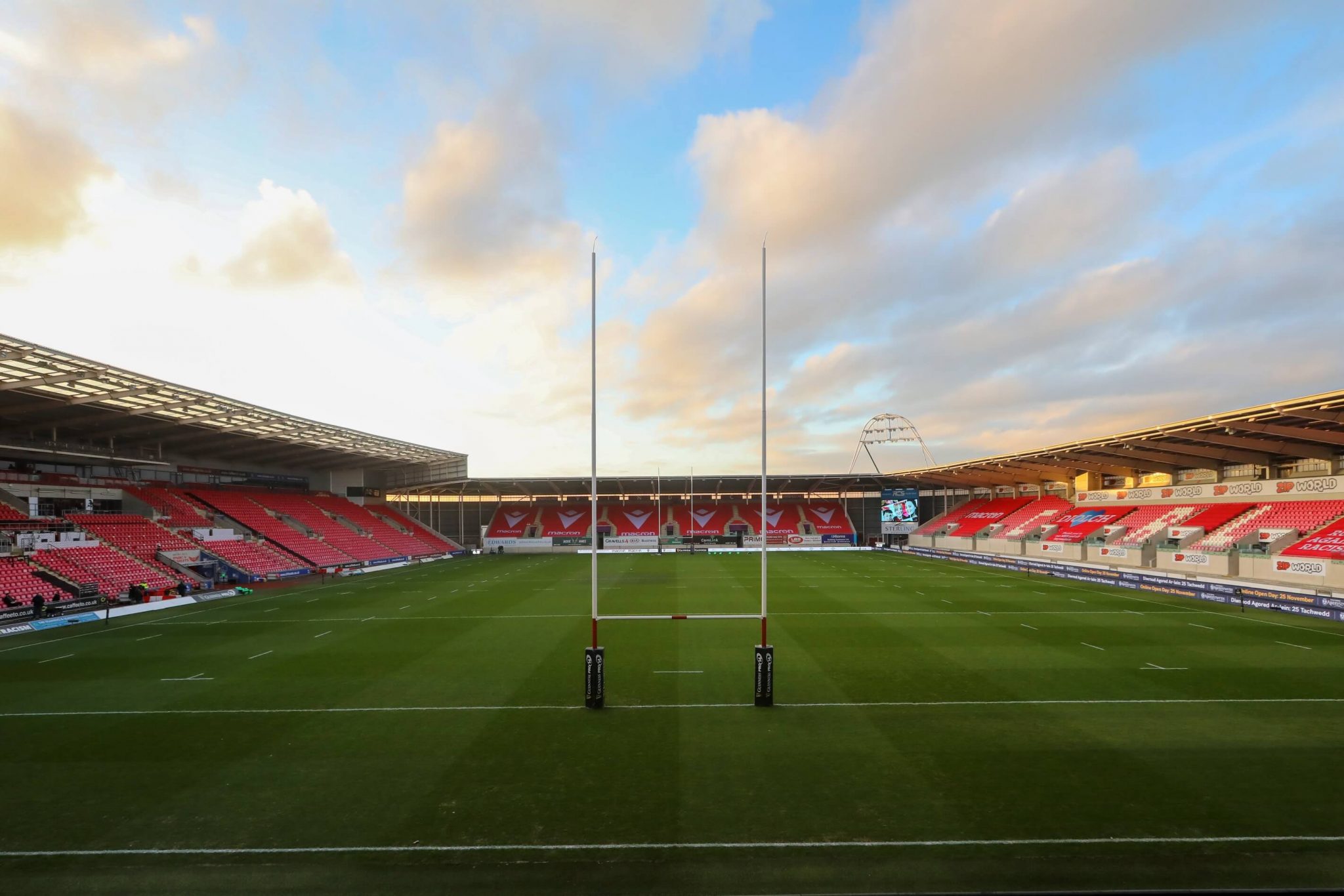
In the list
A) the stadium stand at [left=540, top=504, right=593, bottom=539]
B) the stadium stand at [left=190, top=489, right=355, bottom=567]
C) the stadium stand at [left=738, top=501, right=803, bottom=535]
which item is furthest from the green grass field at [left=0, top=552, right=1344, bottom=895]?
the stadium stand at [left=738, top=501, right=803, bottom=535]

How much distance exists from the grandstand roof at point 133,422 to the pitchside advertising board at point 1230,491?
59.9 m

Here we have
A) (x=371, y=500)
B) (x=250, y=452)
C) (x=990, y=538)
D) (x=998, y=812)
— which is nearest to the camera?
(x=998, y=812)

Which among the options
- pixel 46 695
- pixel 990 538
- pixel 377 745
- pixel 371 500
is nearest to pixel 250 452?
pixel 371 500

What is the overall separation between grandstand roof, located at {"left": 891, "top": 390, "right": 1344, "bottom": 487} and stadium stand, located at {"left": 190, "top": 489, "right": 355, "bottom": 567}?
55.9 meters

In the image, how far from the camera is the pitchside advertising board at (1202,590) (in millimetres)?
24234

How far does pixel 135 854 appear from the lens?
7.82m

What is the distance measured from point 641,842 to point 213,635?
2174 centimetres

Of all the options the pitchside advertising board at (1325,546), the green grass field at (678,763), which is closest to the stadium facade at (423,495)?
the pitchside advertising board at (1325,546)

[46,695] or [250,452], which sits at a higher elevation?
[250,452]

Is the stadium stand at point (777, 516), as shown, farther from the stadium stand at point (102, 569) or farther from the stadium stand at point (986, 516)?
the stadium stand at point (102, 569)

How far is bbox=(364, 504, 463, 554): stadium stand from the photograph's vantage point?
214 feet

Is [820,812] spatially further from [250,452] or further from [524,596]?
[250,452]

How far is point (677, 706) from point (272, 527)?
1801 inches

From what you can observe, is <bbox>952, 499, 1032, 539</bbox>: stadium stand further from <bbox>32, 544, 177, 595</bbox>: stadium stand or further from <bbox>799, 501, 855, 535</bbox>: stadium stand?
<bbox>32, 544, 177, 595</bbox>: stadium stand
